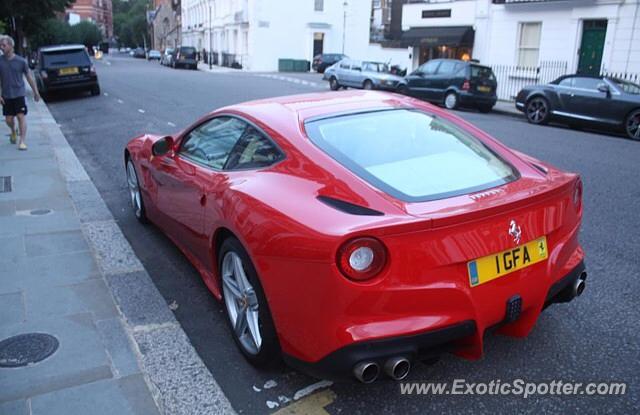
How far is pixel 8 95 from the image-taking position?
359 inches

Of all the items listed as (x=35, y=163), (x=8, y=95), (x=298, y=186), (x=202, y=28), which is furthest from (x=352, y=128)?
(x=202, y=28)

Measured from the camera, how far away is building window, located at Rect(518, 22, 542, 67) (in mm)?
21266

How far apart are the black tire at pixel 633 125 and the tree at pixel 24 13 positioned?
70.4 feet

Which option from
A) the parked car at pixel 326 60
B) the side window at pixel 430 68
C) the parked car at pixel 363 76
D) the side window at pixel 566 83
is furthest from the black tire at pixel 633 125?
the parked car at pixel 326 60

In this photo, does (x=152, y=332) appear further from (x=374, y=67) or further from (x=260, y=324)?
(x=374, y=67)

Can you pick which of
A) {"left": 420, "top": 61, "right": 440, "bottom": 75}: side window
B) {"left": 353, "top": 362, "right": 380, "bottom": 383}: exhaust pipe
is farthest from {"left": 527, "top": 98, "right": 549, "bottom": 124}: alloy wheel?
{"left": 353, "top": 362, "right": 380, "bottom": 383}: exhaust pipe

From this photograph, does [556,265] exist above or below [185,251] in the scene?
above

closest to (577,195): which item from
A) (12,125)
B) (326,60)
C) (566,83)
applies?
(12,125)

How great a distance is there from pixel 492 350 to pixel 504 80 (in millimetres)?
20716

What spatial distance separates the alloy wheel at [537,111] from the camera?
1548cm

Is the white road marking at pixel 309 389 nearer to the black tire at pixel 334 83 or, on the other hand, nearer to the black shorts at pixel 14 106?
the black shorts at pixel 14 106

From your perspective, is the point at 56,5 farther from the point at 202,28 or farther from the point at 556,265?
the point at 202,28

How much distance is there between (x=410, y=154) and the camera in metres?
3.26

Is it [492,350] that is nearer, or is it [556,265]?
[556,265]
